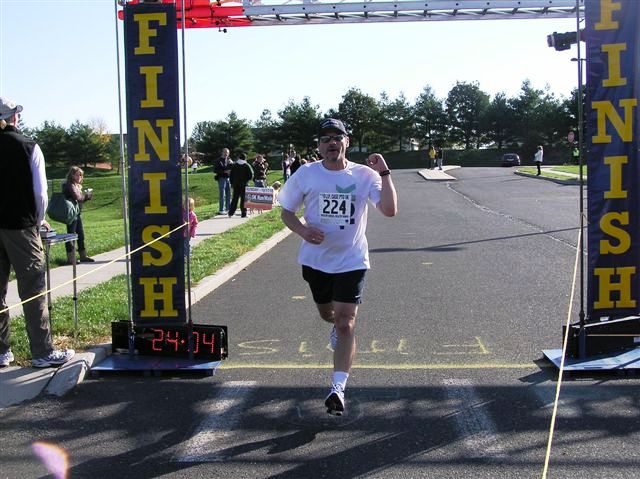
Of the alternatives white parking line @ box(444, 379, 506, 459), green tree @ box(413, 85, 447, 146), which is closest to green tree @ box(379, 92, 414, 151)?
green tree @ box(413, 85, 447, 146)

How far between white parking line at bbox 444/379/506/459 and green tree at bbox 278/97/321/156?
285 ft

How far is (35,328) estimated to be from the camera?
17.8 ft

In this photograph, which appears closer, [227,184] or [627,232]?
[627,232]

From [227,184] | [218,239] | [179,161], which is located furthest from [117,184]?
[179,161]

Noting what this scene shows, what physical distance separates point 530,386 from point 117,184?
192ft

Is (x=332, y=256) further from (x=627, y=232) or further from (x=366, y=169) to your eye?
(x=627, y=232)

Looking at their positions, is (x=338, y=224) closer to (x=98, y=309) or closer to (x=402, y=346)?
(x=402, y=346)

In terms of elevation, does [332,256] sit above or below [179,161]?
below

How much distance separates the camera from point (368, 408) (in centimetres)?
476

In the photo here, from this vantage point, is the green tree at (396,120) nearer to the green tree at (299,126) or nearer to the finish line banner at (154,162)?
the green tree at (299,126)

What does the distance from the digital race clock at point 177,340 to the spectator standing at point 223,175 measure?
13875mm

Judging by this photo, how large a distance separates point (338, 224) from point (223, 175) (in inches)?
608

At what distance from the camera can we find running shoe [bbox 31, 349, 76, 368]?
5.48 m

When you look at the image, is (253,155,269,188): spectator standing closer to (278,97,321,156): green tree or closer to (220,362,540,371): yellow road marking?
(220,362,540,371): yellow road marking
